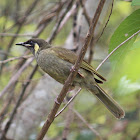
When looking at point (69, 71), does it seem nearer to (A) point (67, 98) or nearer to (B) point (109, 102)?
(B) point (109, 102)

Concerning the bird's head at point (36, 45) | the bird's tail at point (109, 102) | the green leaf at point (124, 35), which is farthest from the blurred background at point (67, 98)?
the green leaf at point (124, 35)

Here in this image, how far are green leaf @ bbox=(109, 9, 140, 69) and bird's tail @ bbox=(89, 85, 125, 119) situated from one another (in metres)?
0.75

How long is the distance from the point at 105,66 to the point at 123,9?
4.48ft

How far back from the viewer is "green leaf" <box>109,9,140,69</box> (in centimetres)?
167

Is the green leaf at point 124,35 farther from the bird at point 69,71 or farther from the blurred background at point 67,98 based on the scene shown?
the blurred background at point 67,98

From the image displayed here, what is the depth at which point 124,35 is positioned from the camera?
68.7 inches

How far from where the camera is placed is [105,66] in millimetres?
4262

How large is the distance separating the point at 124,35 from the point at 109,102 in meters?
0.90

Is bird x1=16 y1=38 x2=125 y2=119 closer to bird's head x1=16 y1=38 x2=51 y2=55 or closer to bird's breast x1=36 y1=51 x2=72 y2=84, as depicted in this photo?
bird's breast x1=36 y1=51 x2=72 y2=84

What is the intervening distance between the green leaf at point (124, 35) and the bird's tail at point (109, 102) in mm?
754

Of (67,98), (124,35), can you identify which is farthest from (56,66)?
(67,98)

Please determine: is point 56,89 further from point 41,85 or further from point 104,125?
point 104,125

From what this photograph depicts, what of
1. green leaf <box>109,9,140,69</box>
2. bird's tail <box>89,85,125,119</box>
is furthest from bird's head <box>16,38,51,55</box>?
green leaf <box>109,9,140,69</box>

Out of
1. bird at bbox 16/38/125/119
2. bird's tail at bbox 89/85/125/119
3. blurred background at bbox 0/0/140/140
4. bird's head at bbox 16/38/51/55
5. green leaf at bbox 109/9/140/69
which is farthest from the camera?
blurred background at bbox 0/0/140/140
